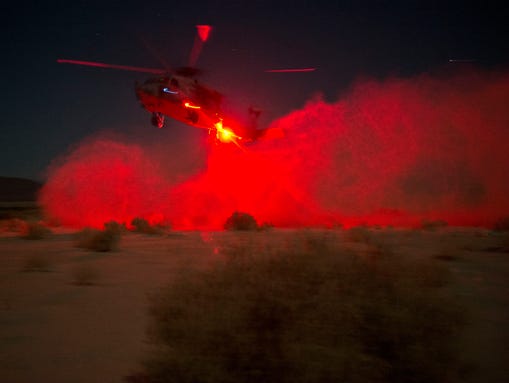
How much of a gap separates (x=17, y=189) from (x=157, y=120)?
268 feet

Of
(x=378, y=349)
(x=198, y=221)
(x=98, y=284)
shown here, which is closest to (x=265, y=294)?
(x=378, y=349)

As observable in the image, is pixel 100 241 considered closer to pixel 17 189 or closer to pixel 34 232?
pixel 34 232

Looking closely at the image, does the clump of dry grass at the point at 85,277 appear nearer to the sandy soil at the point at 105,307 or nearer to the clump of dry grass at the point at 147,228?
the sandy soil at the point at 105,307

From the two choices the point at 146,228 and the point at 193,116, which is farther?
the point at 146,228

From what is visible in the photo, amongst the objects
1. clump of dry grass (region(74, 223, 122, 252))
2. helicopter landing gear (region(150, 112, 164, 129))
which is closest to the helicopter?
helicopter landing gear (region(150, 112, 164, 129))

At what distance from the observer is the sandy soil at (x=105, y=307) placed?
156 inches

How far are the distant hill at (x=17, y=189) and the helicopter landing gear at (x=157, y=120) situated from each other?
66931 millimetres

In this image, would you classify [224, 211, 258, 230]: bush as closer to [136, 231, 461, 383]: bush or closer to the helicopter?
the helicopter

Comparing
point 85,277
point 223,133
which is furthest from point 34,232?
point 85,277

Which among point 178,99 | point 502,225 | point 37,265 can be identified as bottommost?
point 37,265

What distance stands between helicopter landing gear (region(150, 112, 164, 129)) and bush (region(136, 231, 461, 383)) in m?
7.89

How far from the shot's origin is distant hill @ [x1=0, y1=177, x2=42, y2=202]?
69875mm

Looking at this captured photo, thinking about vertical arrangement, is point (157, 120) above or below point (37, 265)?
above

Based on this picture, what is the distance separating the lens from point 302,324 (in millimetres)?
3057
